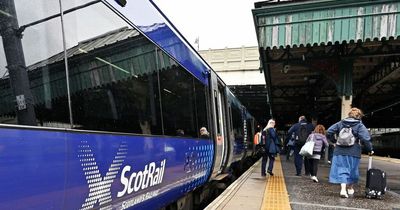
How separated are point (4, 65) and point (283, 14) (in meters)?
8.53

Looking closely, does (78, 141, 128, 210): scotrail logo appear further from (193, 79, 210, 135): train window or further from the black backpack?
the black backpack

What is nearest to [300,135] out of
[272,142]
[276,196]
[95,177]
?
[272,142]

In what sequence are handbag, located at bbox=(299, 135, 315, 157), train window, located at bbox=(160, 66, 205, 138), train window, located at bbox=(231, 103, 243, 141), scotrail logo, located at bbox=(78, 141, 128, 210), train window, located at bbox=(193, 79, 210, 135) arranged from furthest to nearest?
train window, located at bbox=(231, 103, 243, 141), handbag, located at bbox=(299, 135, 315, 157), train window, located at bbox=(193, 79, 210, 135), train window, located at bbox=(160, 66, 205, 138), scotrail logo, located at bbox=(78, 141, 128, 210)

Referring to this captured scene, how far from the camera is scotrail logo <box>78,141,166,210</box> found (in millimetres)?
3162

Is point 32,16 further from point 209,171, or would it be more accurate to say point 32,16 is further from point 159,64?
point 209,171

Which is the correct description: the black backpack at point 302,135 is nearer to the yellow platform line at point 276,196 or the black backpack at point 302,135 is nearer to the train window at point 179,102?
the yellow platform line at point 276,196

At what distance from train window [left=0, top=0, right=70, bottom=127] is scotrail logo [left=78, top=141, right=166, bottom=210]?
1.21 ft

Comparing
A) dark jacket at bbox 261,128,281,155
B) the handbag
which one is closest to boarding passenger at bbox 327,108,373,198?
the handbag

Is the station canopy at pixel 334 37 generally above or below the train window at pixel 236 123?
above

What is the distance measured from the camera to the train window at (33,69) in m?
2.57

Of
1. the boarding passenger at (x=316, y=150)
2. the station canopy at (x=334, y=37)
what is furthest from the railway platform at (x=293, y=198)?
the station canopy at (x=334, y=37)

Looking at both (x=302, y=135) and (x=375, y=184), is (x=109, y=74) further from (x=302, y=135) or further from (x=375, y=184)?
(x=302, y=135)

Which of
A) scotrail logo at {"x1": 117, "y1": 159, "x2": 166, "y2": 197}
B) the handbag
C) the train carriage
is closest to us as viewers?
the train carriage

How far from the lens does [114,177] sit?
3.60 metres
